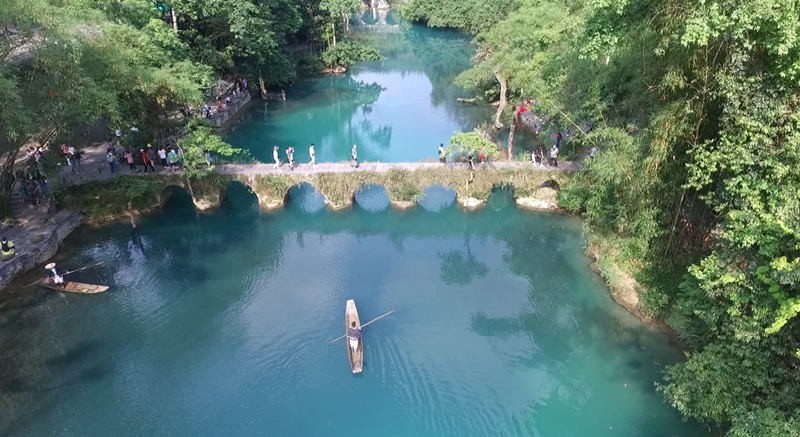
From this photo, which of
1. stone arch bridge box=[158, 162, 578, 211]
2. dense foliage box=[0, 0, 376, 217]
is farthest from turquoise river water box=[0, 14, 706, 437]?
dense foliage box=[0, 0, 376, 217]

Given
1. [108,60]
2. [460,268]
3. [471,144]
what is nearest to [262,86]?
[108,60]

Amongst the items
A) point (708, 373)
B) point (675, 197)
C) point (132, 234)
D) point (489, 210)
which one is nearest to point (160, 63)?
point (132, 234)

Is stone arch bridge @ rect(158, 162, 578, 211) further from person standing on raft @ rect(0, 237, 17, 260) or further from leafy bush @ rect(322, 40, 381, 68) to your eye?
leafy bush @ rect(322, 40, 381, 68)

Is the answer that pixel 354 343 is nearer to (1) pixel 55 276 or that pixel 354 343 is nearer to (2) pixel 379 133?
(1) pixel 55 276

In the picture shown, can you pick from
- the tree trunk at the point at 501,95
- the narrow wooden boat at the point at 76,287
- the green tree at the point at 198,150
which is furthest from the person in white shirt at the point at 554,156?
the narrow wooden boat at the point at 76,287

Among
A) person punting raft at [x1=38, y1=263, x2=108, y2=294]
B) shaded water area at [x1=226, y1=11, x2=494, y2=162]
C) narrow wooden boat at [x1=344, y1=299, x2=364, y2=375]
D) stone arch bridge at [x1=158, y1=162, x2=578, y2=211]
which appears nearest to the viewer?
narrow wooden boat at [x1=344, y1=299, x2=364, y2=375]

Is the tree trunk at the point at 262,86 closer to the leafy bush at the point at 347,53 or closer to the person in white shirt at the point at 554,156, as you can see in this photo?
the leafy bush at the point at 347,53

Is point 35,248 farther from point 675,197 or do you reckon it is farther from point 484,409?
point 675,197
